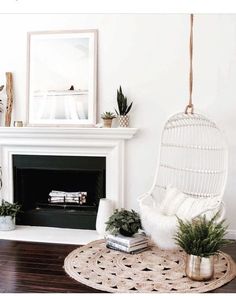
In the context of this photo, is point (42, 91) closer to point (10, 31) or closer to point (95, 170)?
point (10, 31)

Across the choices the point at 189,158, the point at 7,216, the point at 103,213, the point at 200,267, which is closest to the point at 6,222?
the point at 7,216

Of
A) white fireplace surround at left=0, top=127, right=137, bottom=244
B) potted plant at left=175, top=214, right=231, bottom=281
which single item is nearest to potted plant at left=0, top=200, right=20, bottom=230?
white fireplace surround at left=0, top=127, right=137, bottom=244

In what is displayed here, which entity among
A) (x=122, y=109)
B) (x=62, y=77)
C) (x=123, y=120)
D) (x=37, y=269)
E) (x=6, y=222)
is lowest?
(x=37, y=269)

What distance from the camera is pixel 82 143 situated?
3.71 metres

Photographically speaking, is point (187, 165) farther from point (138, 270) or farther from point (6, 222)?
point (6, 222)

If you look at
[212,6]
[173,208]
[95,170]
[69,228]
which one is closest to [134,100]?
[95,170]

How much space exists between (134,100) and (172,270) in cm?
175

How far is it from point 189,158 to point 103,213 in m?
1.04

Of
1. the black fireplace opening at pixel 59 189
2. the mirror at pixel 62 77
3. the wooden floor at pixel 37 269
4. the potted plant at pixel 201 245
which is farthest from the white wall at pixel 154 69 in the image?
the potted plant at pixel 201 245

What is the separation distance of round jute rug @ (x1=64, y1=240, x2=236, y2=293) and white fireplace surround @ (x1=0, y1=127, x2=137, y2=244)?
0.73 meters

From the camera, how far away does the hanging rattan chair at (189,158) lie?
343cm

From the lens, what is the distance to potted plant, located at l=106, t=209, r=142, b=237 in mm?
3160

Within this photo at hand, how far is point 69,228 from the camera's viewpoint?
3902 mm

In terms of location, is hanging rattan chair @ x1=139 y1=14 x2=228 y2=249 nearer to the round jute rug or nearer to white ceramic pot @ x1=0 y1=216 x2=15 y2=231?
the round jute rug
